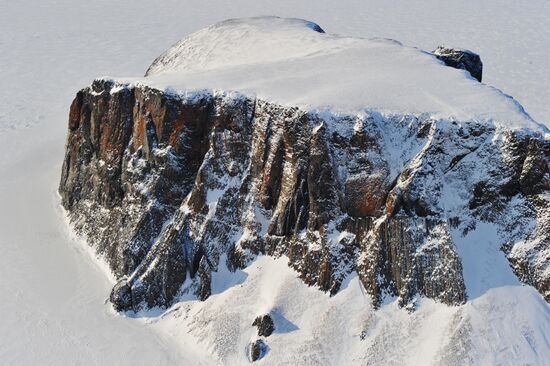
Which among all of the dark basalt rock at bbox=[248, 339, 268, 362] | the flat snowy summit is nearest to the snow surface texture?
the dark basalt rock at bbox=[248, 339, 268, 362]

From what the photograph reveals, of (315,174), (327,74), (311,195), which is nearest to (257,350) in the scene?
(311,195)

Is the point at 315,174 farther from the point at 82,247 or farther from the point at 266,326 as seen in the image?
the point at 82,247

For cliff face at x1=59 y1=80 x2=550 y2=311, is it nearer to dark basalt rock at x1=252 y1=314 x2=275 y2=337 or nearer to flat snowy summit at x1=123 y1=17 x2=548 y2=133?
flat snowy summit at x1=123 y1=17 x2=548 y2=133

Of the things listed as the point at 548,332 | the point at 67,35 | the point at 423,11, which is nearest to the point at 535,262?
the point at 548,332

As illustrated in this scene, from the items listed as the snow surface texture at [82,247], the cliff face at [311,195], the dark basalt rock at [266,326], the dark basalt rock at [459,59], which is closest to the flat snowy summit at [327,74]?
the cliff face at [311,195]

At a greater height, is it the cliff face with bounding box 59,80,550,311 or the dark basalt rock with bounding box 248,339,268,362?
the cliff face with bounding box 59,80,550,311

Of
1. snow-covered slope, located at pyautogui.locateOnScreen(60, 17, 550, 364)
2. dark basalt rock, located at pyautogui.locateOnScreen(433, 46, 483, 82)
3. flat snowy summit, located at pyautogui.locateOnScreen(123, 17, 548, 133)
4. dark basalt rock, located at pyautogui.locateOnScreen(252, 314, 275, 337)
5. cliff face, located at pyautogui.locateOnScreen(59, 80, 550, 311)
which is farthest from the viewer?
dark basalt rock, located at pyautogui.locateOnScreen(433, 46, 483, 82)
